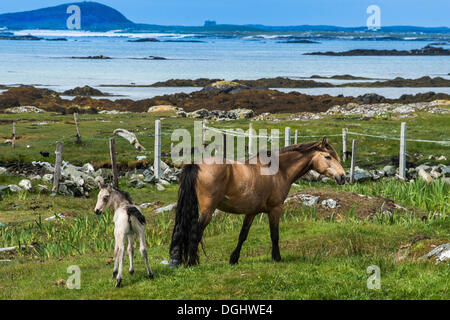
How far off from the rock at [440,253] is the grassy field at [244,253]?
30cm

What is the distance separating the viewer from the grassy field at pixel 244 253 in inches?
336

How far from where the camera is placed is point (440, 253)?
10.3 m

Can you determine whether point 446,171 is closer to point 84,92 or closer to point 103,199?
point 103,199

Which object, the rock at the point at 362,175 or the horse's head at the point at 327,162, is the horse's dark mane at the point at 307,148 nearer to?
the horse's head at the point at 327,162

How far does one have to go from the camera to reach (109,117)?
45625mm

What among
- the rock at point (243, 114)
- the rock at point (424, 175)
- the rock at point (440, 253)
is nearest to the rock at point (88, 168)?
the rock at point (424, 175)

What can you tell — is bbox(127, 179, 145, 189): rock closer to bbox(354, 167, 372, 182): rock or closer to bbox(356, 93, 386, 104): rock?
bbox(354, 167, 372, 182): rock

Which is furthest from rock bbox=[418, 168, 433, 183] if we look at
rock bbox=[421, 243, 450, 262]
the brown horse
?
the brown horse

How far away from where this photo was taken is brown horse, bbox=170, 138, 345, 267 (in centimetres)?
949

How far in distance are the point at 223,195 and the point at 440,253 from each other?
368 cm

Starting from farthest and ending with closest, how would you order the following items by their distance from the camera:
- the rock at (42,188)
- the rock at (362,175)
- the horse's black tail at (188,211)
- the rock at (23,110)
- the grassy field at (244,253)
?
the rock at (23,110) → the rock at (362,175) → the rock at (42,188) → the horse's black tail at (188,211) → the grassy field at (244,253)

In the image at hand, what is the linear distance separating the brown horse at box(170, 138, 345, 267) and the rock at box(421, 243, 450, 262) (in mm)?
2457

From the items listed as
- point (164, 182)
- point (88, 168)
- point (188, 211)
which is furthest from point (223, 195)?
point (88, 168)

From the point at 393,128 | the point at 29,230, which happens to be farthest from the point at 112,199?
the point at 393,128
